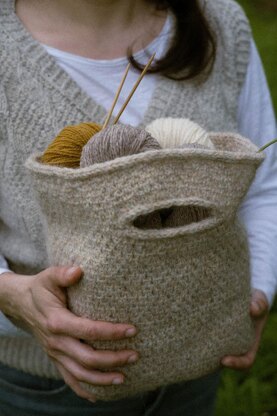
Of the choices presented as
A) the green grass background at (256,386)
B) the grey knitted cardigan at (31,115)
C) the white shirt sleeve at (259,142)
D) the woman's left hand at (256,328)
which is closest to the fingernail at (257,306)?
the woman's left hand at (256,328)

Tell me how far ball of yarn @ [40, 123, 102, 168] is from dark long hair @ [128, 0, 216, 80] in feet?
1.09

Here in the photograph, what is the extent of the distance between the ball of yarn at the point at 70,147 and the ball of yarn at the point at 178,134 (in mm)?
80

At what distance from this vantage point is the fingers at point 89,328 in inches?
34.1

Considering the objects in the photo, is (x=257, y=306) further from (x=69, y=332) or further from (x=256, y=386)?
(x=256, y=386)

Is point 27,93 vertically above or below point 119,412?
above

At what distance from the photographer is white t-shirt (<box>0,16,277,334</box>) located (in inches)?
43.8

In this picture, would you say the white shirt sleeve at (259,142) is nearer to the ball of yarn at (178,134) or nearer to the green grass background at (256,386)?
the ball of yarn at (178,134)

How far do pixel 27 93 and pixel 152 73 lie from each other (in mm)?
209

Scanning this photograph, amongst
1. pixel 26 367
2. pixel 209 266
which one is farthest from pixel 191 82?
pixel 26 367

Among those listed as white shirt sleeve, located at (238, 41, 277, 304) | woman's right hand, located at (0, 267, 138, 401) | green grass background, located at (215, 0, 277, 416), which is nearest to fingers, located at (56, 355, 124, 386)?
woman's right hand, located at (0, 267, 138, 401)

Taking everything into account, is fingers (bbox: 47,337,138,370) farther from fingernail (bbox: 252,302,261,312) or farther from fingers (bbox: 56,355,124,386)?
fingernail (bbox: 252,302,261,312)

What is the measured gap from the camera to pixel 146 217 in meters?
0.85

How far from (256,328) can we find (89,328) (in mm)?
294

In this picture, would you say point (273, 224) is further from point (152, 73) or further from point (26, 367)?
point (26, 367)
